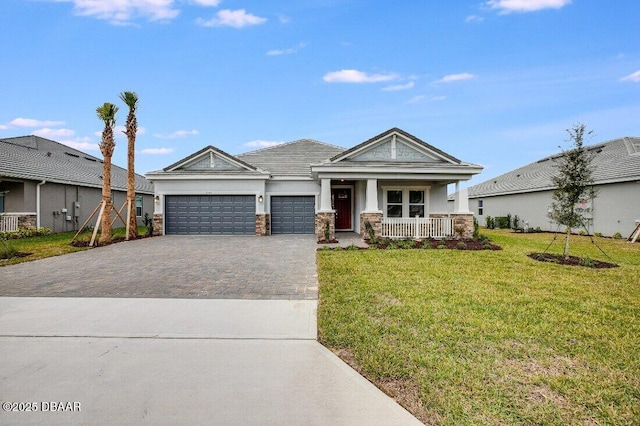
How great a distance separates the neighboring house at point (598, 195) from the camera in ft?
59.2

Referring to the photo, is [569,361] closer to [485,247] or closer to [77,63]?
[485,247]

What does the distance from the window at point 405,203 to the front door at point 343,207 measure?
10.7 feet

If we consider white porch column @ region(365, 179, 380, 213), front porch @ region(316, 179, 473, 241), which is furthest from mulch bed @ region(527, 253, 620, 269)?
white porch column @ region(365, 179, 380, 213)

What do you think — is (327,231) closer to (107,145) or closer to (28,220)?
(107,145)

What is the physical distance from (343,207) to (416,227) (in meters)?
6.07

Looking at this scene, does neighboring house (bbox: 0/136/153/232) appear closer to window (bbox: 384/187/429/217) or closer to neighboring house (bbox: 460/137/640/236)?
window (bbox: 384/187/429/217)

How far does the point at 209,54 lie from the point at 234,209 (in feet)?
26.3

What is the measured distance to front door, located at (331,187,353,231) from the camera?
2102 cm

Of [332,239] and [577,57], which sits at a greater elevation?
[577,57]

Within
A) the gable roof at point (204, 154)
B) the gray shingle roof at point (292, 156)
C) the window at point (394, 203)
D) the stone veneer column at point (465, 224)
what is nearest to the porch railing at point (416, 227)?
the stone veneer column at point (465, 224)

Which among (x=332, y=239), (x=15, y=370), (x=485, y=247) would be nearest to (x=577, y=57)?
(x=485, y=247)

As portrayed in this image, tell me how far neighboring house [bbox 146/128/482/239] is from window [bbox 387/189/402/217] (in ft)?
0.18

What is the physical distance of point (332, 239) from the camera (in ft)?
50.4

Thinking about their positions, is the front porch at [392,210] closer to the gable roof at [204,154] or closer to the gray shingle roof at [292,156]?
the gray shingle roof at [292,156]
